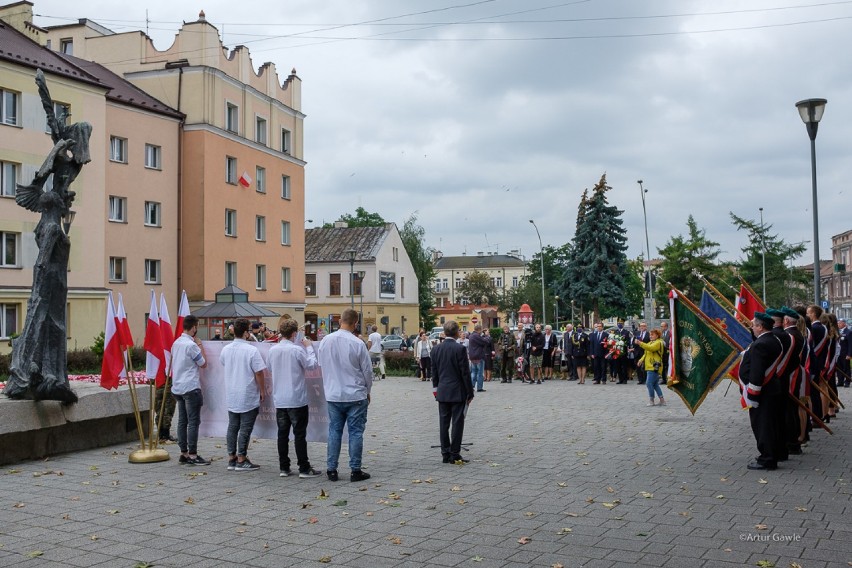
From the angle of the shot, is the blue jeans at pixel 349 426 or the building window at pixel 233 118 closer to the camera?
the blue jeans at pixel 349 426

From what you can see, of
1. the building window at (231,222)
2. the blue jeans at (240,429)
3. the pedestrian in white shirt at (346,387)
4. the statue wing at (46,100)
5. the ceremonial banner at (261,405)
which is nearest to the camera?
the pedestrian in white shirt at (346,387)

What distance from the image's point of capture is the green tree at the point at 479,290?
4865 inches

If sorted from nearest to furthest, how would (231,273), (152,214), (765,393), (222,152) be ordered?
(765,393)
(152,214)
(222,152)
(231,273)

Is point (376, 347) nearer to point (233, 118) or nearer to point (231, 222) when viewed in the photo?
point (231, 222)

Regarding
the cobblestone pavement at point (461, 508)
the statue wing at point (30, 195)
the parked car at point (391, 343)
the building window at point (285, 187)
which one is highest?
the building window at point (285, 187)

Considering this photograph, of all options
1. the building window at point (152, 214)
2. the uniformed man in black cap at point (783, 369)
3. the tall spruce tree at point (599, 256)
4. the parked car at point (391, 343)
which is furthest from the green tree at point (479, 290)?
the uniformed man in black cap at point (783, 369)

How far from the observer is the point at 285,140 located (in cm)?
4991

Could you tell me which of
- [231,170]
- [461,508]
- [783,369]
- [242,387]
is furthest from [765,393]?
[231,170]

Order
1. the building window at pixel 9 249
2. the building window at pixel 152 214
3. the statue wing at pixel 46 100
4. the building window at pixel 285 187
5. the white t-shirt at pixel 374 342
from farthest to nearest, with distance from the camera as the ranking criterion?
the building window at pixel 285 187, the building window at pixel 152 214, the building window at pixel 9 249, the white t-shirt at pixel 374 342, the statue wing at pixel 46 100

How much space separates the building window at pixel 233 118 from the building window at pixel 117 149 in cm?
684

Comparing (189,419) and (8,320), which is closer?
(189,419)

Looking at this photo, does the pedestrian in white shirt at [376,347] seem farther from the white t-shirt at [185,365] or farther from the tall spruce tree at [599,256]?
the tall spruce tree at [599,256]

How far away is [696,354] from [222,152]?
35.4 meters

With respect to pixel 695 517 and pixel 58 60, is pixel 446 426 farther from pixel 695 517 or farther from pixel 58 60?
pixel 58 60
